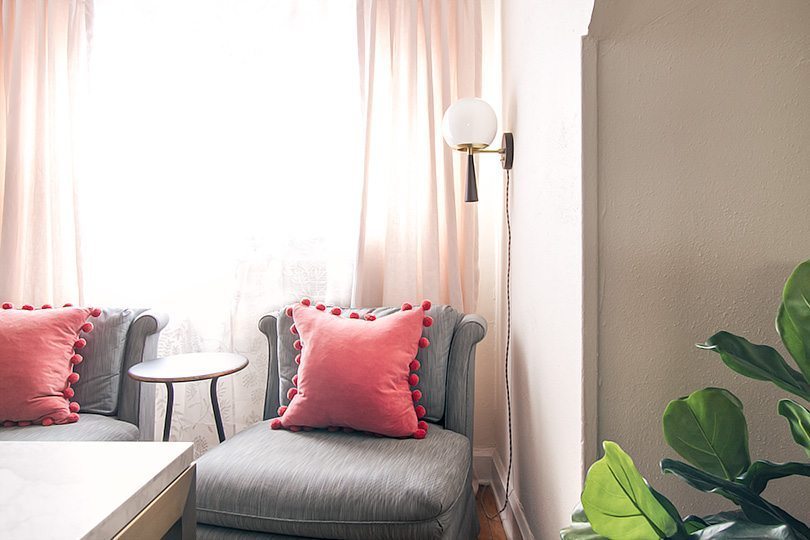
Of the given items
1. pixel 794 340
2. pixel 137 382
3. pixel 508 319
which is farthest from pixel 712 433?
pixel 137 382

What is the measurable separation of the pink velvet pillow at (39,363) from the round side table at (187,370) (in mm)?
238

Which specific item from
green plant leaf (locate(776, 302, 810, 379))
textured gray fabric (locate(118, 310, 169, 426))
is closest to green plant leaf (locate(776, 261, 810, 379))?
green plant leaf (locate(776, 302, 810, 379))

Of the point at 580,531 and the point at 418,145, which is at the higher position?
the point at 418,145

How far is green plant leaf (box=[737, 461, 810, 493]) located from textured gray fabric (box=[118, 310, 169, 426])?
2.05 meters

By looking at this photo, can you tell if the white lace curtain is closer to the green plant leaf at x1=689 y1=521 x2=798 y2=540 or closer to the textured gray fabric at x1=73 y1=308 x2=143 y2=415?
the textured gray fabric at x1=73 y1=308 x2=143 y2=415

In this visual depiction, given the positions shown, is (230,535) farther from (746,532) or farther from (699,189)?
(699,189)

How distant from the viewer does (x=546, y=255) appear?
1545mm

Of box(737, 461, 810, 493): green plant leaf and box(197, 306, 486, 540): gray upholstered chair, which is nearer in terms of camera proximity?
box(737, 461, 810, 493): green plant leaf

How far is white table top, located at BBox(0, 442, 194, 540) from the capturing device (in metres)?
0.67


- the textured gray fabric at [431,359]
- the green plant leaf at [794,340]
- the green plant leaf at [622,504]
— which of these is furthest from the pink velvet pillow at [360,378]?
the green plant leaf at [794,340]

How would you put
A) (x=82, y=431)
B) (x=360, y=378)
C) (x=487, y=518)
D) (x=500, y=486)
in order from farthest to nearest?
(x=500, y=486), (x=487, y=518), (x=82, y=431), (x=360, y=378)

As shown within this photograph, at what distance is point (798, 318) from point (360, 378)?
1.25 m

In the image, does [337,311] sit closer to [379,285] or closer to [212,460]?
[379,285]

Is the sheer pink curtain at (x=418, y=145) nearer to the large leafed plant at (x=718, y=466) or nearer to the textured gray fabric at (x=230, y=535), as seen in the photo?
the textured gray fabric at (x=230, y=535)
